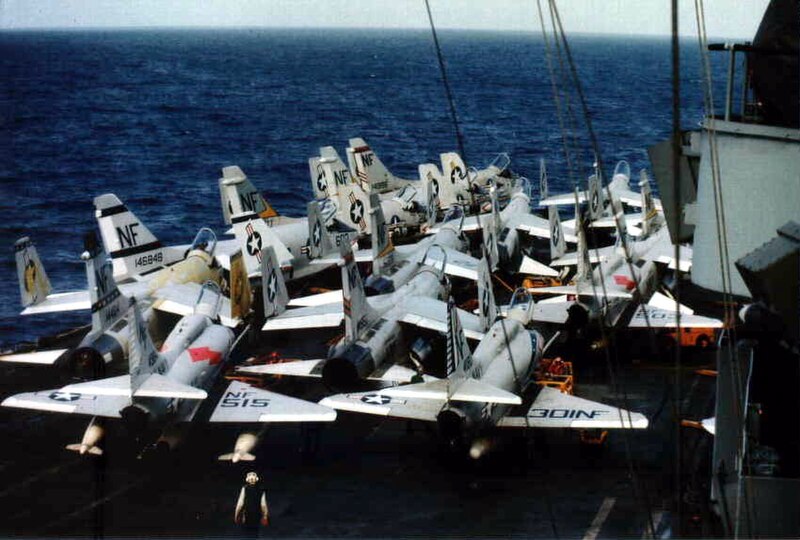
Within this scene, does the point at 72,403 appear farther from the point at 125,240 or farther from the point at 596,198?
the point at 596,198

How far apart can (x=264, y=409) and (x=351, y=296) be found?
4619 millimetres

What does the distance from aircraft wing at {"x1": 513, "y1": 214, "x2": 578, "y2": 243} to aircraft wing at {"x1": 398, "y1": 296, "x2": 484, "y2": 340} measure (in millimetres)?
15213

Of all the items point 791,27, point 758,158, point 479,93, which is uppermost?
point 791,27

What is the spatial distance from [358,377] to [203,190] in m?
59.9

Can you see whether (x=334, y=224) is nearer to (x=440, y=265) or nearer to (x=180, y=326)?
(x=440, y=265)

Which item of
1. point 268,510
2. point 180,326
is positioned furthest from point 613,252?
point 268,510

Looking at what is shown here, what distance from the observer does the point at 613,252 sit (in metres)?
40.7

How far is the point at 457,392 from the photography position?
25.2 meters

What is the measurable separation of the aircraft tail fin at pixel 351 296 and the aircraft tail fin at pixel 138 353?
19.0ft

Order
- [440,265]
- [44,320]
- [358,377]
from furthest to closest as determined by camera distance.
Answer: [44,320], [440,265], [358,377]

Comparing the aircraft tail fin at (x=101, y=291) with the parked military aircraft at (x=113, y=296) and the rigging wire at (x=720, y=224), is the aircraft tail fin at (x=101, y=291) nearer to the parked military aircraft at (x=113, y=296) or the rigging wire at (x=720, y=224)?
the parked military aircraft at (x=113, y=296)

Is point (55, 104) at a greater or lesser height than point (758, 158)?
lesser

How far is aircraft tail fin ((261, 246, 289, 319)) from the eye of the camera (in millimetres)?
33219

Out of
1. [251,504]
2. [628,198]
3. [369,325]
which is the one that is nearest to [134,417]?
[251,504]
